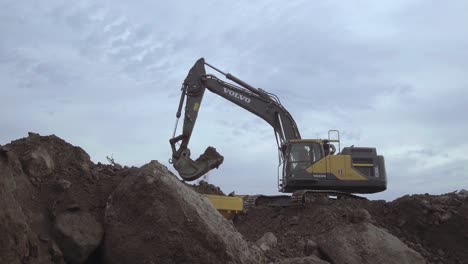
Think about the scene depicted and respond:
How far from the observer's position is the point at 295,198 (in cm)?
1426

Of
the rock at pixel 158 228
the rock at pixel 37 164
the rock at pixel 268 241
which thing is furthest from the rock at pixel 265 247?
the rock at pixel 37 164

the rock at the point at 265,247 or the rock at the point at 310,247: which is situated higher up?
the rock at the point at 310,247

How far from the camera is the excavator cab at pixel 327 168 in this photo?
15055 millimetres

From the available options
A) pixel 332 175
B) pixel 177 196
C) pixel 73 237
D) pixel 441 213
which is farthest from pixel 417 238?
pixel 73 237

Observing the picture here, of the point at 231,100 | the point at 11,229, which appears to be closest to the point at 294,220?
the point at 231,100

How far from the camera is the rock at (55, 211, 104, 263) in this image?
5.56 meters

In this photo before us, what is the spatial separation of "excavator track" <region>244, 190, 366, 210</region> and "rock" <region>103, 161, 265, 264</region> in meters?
8.37

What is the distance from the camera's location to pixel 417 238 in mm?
13508

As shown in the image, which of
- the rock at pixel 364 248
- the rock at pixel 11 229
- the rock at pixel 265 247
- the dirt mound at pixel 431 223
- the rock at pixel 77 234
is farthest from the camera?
the dirt mound at pixel 431 223

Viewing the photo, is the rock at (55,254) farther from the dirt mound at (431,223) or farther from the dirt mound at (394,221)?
the dirt mound at (431,223)

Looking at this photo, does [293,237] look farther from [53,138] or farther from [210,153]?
[53,138]

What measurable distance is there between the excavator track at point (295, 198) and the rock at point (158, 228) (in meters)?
8.37

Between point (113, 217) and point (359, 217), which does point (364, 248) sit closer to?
point (359, 217)

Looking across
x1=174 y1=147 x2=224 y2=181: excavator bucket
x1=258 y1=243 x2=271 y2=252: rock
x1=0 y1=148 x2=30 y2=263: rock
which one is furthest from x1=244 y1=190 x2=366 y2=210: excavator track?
x1=0 y1=148 x2=30 y2=263: rock
